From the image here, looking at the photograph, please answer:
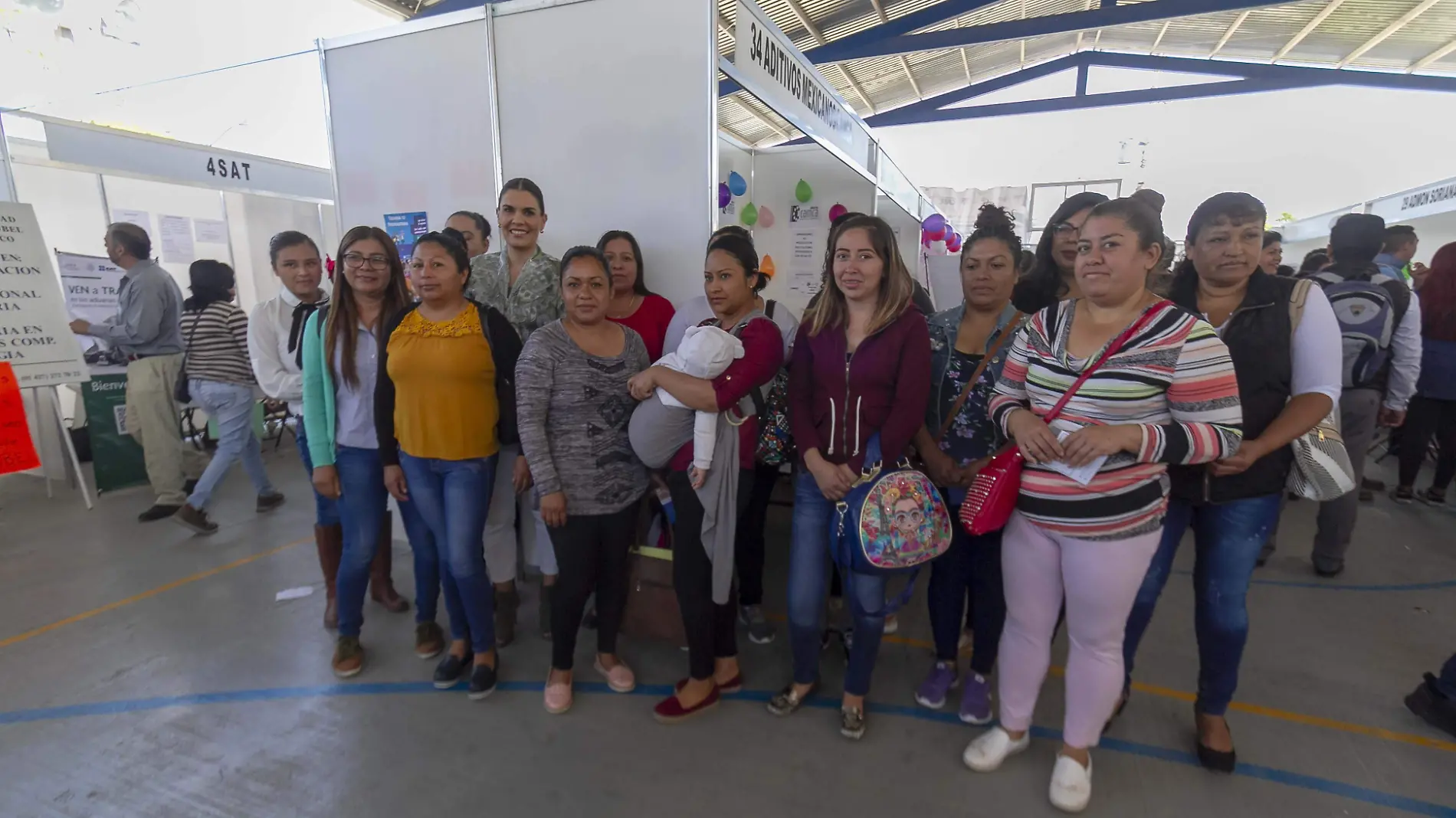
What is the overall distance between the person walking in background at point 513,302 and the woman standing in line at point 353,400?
0.93 feet

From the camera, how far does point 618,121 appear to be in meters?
2.75

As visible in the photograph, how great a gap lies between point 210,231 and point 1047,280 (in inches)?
312

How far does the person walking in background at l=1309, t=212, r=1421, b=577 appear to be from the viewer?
3061mm

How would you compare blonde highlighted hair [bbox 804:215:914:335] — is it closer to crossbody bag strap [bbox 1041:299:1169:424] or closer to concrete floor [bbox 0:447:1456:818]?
crossbody bag strap [bbox 1041:299:1169:424]

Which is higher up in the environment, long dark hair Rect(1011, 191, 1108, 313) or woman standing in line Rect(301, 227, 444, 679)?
long dark hair Rect(1011, 191, 1108, 313)

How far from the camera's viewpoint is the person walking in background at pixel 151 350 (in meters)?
4.09

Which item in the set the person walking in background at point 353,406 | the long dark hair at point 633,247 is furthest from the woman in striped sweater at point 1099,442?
the person walking in background at point 353,406

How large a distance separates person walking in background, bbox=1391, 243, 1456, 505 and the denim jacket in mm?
3353

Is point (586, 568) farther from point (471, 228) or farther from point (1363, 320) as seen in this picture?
point (1363, 320)

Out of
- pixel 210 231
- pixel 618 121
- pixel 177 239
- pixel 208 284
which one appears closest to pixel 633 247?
pixel 618 121

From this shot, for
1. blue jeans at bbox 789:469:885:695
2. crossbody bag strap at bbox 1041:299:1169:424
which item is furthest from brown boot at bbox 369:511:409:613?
crossbody bag strap at bbox 1041:299:1169:424

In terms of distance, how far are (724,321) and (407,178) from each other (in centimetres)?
212

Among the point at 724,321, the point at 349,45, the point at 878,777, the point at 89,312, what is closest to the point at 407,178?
the point at 349,45

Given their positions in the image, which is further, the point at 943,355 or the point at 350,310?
the point at 350,310
